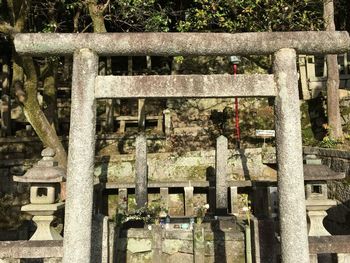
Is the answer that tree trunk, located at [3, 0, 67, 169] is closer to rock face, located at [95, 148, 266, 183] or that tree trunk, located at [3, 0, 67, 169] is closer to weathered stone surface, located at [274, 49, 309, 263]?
rock face, located at [95, 148, 266, 183]

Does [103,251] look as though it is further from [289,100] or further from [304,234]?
[289,100]

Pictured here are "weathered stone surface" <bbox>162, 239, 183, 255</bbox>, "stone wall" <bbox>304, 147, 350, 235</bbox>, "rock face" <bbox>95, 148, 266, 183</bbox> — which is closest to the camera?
"weathered stone surface" <bbox>162, 239, 183, 255</bbox>

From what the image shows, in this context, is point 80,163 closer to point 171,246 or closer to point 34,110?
point 171,246

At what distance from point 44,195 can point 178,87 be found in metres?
3.09

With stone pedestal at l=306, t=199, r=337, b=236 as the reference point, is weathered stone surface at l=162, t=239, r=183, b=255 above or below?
below

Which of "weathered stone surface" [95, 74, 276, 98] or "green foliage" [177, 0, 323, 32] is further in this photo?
"green foliage" [177, 0, 323, 32]

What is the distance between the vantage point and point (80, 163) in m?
3.68

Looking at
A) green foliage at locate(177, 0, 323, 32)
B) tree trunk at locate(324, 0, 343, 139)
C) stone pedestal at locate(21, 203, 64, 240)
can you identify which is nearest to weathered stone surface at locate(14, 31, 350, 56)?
stone pedestal at locate(21, 203, 64, 240)

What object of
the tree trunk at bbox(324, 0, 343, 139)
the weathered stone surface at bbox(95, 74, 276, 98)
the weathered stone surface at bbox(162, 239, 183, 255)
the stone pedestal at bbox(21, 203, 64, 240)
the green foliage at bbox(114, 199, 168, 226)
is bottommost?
the weathered stone surface at bbox(162, 239, 183, 255)

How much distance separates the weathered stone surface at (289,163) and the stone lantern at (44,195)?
3305 mm

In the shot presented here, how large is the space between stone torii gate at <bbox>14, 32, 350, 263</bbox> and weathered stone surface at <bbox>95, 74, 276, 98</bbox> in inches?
0.4

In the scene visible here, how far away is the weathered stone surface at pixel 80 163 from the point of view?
3637 mm

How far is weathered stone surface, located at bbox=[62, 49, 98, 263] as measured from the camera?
364 centimetres

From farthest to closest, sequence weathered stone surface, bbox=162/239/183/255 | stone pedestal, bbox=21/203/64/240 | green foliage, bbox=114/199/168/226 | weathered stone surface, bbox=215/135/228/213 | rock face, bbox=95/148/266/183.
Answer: rock face, bbox=95/148/266/183
weathered stone surface, bbox=215/135/228/213
green foliage, bbox=114/199/168/226
weathered stone surface, bbox=162/239/183/255
stone pedestal, bbox=21/203/64/240
